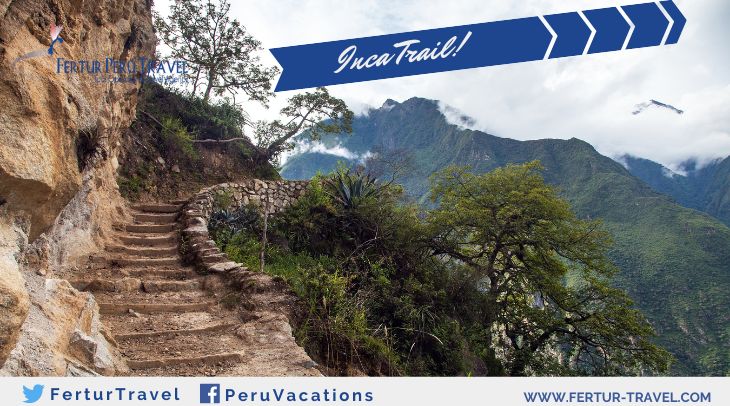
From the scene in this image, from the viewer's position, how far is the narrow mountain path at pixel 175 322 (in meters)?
3.40

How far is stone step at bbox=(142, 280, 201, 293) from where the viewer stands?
5.04m

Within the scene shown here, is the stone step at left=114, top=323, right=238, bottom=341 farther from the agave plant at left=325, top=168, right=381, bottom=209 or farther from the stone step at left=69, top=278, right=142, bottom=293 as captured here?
the agave plant at left=325, top=168, right=381, bottom=209

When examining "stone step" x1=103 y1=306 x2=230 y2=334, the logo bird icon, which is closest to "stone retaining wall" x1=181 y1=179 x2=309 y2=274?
"stone step" x1=103 y1=306 x2=230 y2=334

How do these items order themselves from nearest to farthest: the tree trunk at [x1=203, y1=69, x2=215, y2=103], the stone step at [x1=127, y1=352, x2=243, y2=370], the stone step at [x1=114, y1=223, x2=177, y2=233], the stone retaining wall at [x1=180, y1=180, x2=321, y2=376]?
the stone step at [x1=127, y1=352, x2=243, y2=370]
the stone retaining wall at [x1=180, y1=180, x2=321, y2=376]
the stone step at [x1=114, y1=223, x2=177, y2=233]
the tree trunk at [x1=203, y1=69, x2=215, y2=103]

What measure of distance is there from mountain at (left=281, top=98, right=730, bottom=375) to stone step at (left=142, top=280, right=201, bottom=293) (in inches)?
269

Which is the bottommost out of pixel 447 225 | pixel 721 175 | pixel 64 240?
pixel 64 240

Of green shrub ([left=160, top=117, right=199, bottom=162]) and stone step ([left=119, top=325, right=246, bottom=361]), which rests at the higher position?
green shrub ([left=160, top=117, right=199, bottom=162])

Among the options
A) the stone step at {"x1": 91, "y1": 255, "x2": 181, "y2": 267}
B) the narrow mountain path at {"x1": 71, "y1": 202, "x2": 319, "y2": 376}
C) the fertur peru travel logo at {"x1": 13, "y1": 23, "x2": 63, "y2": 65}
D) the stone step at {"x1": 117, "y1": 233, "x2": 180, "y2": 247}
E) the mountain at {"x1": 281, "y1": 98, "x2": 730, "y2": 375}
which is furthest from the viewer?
the mountain at {"x1": 281, "y1": 98, "x2": 730, "y2": 375}

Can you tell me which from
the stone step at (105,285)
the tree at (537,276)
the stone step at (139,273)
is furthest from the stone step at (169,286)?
the tree at (537,276)

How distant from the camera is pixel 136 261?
571 cm

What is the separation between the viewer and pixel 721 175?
77375 mm

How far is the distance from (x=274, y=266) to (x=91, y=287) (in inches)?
125

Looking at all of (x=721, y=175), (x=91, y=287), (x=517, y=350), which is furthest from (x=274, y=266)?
(x=721, y=175)

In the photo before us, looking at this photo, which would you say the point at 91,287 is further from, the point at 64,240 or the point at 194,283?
the point at 194,283
